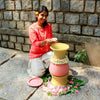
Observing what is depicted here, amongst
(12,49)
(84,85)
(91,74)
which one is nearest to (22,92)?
(84,85)

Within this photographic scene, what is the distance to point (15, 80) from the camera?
11.4 ft

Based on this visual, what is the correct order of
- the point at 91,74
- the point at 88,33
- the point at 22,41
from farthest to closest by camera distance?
the point at 22,41 < the point at 88,33 < the point at 91,74

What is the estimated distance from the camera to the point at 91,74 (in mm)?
3699

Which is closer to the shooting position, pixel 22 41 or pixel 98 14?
pixel 98 14

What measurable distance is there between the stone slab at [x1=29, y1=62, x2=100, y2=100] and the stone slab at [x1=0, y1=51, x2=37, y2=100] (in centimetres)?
25

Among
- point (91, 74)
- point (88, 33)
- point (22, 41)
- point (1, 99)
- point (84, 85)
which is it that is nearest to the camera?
point (1, 99)

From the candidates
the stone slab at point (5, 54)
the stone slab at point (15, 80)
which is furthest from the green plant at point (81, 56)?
the stone slab at point (5, 54)

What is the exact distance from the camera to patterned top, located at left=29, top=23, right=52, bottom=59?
10.8 feet

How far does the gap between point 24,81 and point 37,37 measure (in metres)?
0.96

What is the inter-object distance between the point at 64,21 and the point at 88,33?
0.66m

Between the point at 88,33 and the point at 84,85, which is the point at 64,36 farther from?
the point at 84,85

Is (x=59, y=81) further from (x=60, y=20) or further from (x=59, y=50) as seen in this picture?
(x=60, y=20)

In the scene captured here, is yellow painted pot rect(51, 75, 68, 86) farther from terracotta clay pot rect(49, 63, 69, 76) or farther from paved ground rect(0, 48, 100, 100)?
Result: paved ground rect(0, 48, 100, 100)

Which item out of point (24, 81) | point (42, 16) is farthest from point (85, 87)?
point (42, 16)
